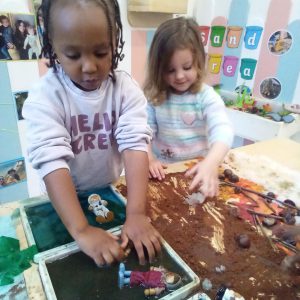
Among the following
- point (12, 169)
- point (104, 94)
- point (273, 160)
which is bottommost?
point (12, 169)

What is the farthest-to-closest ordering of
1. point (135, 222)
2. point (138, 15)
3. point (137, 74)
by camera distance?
point (137, 74) → point (138, 15) → point (135, 222)

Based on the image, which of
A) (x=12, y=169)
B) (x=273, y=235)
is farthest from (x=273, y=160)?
(x=12, y=169)

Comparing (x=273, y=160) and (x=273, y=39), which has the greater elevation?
(x=273, y=39)

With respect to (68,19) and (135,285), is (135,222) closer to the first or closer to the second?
(135,285)

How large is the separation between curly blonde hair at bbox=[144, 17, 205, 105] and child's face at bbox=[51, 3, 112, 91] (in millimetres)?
487

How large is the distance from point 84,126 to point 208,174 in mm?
361

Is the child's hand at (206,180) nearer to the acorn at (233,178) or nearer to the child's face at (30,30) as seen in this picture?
the acorn at (233,178)

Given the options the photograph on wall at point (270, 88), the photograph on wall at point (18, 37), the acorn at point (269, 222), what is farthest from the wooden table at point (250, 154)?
the photograph on wall at point (18, 37)

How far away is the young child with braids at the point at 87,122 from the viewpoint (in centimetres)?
53

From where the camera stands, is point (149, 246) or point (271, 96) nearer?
point (149, 246)

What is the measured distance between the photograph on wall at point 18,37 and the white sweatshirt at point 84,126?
780 millimetres

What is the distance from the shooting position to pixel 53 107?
2.06 feet

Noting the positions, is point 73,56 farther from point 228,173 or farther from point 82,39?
point 228,173

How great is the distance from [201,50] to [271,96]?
0.98 metres
